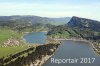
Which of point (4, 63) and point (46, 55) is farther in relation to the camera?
point (46, 55)

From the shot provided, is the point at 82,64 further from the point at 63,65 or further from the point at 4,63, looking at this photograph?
the point at 4,63

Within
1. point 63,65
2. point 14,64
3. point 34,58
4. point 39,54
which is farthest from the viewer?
point 39,54

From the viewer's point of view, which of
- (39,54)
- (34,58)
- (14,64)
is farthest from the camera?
(39,54)

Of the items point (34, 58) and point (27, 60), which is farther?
point (34, 58)

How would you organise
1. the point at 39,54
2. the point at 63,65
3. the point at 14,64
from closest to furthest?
1. the point at 14,64
2. the point at 63,65
3. the point at 39,54

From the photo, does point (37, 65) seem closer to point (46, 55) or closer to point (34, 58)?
point (34, 58)

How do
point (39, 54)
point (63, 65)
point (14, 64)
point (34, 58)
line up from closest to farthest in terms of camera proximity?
point (14, 64), point (63, 65), point (34, 58), point (39, 54)

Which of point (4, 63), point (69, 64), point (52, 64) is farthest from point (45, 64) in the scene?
point (4, 63)

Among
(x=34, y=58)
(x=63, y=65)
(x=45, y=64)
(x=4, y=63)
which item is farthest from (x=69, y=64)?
(x=4, y=63)
